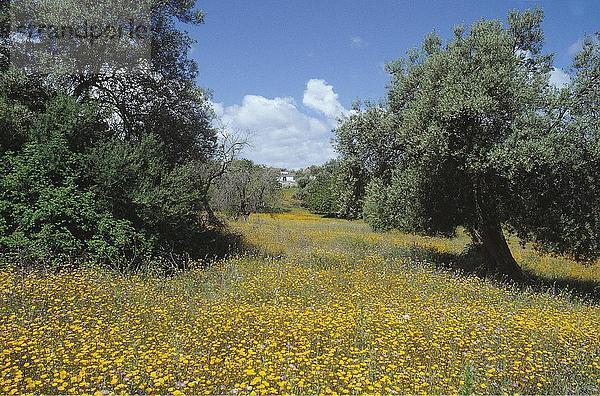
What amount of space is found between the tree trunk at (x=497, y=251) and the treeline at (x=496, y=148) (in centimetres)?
3

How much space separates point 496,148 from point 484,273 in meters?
4.89

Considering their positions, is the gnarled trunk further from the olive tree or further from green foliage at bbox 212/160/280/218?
green foliage at bbox 212/160/280/218

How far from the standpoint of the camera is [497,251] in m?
14.5

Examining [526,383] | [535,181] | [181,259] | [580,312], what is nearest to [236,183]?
[181,259]

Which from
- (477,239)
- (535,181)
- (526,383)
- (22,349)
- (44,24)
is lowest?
(22,349)

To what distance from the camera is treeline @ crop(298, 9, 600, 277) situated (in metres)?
11.4

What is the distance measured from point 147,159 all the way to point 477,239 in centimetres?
1168

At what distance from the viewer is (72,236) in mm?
11172

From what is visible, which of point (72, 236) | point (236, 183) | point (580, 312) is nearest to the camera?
point (580, 312)

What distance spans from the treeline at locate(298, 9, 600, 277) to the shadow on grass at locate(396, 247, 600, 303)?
74 centimetres

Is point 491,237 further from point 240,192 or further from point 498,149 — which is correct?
point 240,192

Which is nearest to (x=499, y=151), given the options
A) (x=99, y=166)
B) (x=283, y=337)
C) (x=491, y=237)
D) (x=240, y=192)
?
(x=491, y=237)

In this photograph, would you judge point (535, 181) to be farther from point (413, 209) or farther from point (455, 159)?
point (413, 209)

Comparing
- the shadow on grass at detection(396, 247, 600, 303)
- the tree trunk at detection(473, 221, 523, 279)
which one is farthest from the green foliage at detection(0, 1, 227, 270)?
the tree trunk at detection(473, 221, 523, 279)
